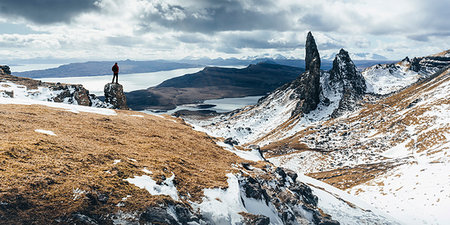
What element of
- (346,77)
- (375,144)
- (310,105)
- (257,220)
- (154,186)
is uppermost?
(346,77)

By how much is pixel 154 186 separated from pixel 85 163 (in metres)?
4.39

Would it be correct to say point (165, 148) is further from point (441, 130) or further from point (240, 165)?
point (441, 130)

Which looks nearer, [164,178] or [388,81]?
[164,178]

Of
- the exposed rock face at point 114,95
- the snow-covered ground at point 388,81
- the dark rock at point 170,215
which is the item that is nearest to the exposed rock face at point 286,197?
the dark rock at point 170,215

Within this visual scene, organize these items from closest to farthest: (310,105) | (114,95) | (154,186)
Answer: (154,186), (114,95), (310,105)

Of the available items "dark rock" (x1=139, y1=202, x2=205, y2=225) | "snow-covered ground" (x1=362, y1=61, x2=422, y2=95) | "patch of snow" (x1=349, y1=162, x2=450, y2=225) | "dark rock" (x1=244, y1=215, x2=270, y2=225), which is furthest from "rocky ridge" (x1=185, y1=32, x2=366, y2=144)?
"dark rock" (x1=139, y1=202, x2=205, y2=225)

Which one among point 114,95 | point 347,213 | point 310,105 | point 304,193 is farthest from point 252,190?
point 310,105

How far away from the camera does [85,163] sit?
1517 cm

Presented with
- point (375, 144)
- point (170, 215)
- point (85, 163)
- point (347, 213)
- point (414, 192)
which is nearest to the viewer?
point (170, 215)

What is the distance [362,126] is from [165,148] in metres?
93.1

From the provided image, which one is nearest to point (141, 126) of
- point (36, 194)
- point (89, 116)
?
point (89, 116)

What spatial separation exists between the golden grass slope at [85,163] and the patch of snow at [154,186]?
39cm

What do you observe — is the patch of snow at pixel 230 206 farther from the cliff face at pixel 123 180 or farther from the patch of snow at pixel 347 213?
the patch of snow at pixel 347 213

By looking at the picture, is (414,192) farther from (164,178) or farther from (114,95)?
(114,95)
